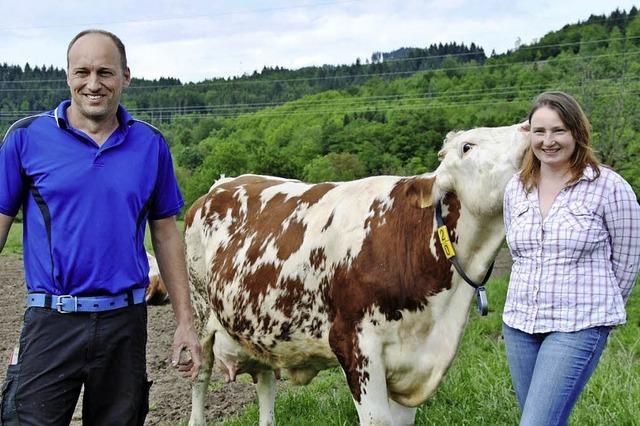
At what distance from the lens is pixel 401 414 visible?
4.65 metres

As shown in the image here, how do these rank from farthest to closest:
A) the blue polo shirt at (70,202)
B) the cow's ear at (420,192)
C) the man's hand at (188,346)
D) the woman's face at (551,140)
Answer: the cow's ear at (420,192), the man's hand at (188,346), the woman's face at (551,140), the blue polo shirt at (70,202)

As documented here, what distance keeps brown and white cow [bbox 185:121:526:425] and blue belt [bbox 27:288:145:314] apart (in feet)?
5.44

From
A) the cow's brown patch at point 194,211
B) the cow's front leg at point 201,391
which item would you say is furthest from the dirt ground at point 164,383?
the cow's brown patch at point 194,211

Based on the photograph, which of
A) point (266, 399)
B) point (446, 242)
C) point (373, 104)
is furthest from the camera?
point (373, 104)

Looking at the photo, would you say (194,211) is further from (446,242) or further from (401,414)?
(446,242)

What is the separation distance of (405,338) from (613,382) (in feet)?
5.74

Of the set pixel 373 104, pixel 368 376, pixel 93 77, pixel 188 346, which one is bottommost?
pixel 373 104

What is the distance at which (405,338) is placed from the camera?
419 centimetres

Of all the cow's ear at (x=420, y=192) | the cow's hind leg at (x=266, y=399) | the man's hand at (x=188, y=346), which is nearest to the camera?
the man's hand at (x=188, y=346)

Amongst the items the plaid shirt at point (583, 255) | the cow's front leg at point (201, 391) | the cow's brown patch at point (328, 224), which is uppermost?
the plaid shirt at point (583, 255)

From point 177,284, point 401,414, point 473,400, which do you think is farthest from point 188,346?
point 473,400

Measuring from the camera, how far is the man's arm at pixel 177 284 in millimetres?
3246

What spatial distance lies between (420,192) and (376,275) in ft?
1.76

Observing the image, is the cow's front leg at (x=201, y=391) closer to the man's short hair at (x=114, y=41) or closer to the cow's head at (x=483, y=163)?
the cow's head at (x=483, y=163)
